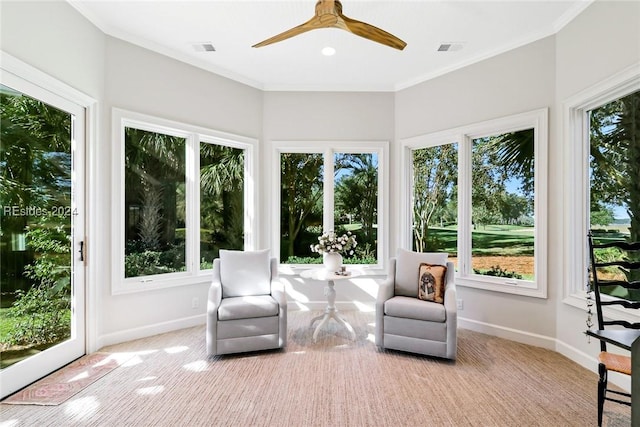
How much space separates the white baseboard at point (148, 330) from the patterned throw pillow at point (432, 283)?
2698mm

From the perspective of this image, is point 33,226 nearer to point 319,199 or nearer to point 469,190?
point 319,199

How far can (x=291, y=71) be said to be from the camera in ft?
14.5

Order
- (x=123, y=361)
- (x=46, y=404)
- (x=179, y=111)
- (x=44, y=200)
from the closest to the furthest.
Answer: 1. (x=46, y=404)
2. (x=44, y=200)
3. (x=123, y=361)
4. (x=179, y=111)

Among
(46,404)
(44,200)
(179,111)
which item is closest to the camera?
(46,404)

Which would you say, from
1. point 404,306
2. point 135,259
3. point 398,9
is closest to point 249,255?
point 135,259

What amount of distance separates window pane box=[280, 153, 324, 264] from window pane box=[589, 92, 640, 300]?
10.3ft

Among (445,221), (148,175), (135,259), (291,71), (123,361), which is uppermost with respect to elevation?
(291,71)

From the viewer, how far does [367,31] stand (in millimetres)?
2553

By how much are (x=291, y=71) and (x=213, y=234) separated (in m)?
2.40

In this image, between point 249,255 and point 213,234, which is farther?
point 213,234

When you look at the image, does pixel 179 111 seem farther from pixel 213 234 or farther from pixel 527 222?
pixel 527 222

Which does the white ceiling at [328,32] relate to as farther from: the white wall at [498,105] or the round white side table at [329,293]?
the round white side table at [329,293]

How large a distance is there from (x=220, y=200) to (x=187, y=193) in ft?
1.63

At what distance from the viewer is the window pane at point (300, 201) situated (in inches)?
195
